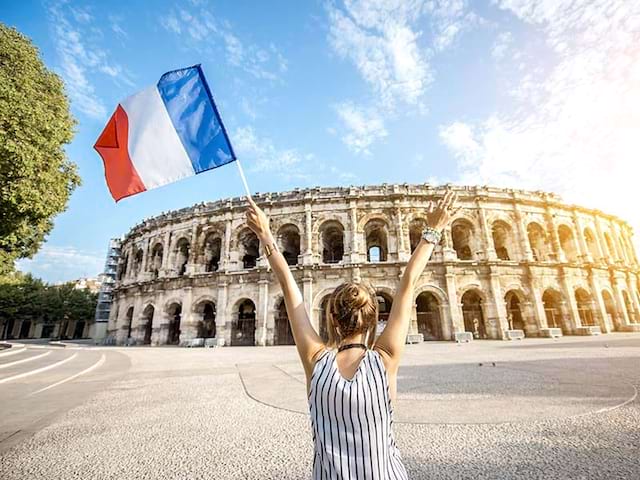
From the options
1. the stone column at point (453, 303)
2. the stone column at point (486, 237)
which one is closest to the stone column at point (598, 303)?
the stone column at point (486, 237)

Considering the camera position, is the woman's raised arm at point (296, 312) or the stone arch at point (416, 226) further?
the stone arch at point (416, 226)

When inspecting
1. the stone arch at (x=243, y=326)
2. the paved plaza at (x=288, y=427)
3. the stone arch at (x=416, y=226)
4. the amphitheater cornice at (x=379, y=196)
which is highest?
the amphitheater cornice at (x=379, y=196)

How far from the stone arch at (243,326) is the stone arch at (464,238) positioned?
14.8m

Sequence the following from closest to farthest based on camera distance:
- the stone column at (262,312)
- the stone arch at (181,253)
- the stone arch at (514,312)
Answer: the stone column at (262,312)
the stone arch at (514,312)
the stone arch at (181,253)

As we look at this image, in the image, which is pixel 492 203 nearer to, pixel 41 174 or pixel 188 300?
pixel 188 300

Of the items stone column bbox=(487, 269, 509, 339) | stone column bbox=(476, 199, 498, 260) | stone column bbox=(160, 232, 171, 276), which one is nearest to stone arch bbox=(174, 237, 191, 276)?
stone column bbox=(160, 232, 171, 276)

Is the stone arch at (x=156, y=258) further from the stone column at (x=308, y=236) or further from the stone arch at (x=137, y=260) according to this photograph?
the stone column at (x=308, y=236)

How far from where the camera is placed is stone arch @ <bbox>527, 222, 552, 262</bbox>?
752 inches

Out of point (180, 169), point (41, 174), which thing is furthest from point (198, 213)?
point (180, 169)

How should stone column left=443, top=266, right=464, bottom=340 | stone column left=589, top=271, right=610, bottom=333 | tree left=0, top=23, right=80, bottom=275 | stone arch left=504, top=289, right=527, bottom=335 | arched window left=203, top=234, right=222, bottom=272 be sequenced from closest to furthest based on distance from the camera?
tree left=0, top=23, right=80, bottom=275 < stone column left=443, top=266, right=464, bottom=340 < stone arch left=504, top=289, right=527, bottom=335 < stone column left=589, top=271, right=610, bottom=333 < arched window left=203, top=234, right=222, bottom=272

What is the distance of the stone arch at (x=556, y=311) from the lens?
696 inches

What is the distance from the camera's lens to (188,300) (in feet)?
60.7

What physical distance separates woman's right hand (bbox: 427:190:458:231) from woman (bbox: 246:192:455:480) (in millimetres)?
399

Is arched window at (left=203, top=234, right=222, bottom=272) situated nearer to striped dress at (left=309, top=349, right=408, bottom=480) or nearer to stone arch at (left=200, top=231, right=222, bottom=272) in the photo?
stone arch at (left=200, top=231, right=222, bottom=272)
